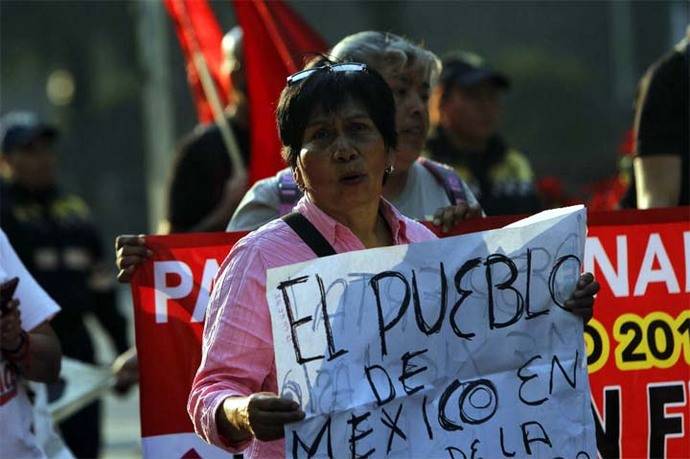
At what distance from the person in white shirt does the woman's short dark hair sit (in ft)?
4.05

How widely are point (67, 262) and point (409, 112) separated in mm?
4221

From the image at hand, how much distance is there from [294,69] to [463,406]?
9.35ft

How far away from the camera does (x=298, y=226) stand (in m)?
3.52

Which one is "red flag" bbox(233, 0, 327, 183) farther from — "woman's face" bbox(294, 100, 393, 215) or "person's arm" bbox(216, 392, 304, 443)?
"person's arm" bbox(216, 392, 304, 443)

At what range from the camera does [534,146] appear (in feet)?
109

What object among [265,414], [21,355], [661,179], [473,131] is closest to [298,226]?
[265,414]

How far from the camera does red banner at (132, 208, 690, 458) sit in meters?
4.77

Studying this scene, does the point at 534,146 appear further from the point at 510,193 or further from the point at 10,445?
the point at 10,445

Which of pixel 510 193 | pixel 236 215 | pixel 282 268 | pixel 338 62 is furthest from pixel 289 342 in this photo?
pixel 510 193

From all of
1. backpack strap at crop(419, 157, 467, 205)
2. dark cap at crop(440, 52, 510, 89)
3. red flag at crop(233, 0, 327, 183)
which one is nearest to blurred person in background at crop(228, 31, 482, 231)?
backpack strap at crop(419, 157, 467, 205)

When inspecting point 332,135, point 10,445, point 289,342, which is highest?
point 332,135

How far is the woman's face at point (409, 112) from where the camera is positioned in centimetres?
466

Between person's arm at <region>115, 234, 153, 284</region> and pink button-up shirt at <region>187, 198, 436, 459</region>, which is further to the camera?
person's arm at <region>115, 234, 153, 284</region>

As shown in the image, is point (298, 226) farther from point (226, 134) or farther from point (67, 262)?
point (67, 262)
